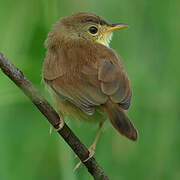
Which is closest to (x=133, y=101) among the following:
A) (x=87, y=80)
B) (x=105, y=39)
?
(x=105, y=39)

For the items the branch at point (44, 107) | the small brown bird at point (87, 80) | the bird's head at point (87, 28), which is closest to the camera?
the branch at point (44, 107)

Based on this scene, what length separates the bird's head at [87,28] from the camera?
14.7 ft

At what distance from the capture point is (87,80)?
3.63 meters

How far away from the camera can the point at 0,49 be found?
4.60 metres

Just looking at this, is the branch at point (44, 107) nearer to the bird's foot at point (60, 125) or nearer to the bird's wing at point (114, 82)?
the bird's foot at point (60, 125)

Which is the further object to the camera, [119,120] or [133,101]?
[133,101]

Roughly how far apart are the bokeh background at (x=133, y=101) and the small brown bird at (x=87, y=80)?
1.00ft

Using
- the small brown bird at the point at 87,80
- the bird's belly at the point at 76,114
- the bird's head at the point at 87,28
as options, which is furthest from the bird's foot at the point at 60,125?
the bird's head at the point at 87,28

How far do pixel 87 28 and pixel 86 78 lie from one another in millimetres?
976

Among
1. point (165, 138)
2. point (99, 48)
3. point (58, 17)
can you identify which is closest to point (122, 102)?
point (99, 48)

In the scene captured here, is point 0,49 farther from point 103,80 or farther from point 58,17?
point 103,80

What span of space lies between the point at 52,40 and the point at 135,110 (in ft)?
3.27

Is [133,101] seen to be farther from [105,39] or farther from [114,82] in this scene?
[114,82]

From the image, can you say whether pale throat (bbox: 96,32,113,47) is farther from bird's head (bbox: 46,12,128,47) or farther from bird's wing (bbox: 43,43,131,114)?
bird's wing (bbox: 43,43,131,114)
